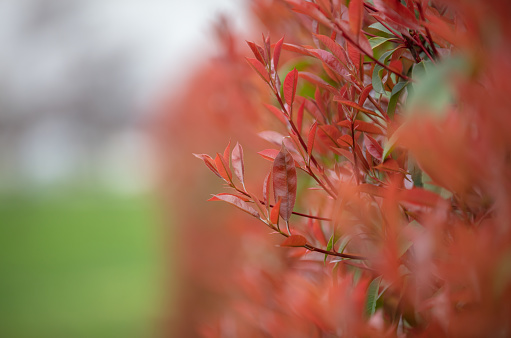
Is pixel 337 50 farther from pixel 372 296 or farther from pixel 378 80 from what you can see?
pixel 372 296

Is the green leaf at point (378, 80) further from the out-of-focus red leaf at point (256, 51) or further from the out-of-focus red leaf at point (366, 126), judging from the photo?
the out-of-focus red leaf at point (256, 51)

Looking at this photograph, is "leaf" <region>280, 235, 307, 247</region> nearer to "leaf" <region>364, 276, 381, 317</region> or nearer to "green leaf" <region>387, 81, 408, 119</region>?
"leaf" <region>364, 276, 381, 317</region>

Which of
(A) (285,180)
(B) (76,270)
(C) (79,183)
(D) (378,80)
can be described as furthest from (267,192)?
(C) (79,183)

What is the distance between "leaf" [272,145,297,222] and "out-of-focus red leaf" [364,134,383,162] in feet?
0.49

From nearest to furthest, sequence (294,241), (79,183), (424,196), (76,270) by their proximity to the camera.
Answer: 1. (424,196)
2. (294,241)
3. (76,270)
4. (79,183)

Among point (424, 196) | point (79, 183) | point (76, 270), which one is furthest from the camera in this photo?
point (79, 183)

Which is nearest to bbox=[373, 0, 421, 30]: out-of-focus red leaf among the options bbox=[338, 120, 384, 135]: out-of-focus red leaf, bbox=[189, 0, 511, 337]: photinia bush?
bbox=[189, 0, 511, 337]: photinia bush

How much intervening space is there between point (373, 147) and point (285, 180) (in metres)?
0.17

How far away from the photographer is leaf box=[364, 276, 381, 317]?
755 mm

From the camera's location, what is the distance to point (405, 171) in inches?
28.5

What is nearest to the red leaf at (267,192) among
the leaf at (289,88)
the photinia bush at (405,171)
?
the photinia bush at (405,171)

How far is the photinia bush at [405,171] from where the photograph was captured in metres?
0.48

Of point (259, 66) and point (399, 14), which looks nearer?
point (399, 14)

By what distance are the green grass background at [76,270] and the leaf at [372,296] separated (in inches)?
154
